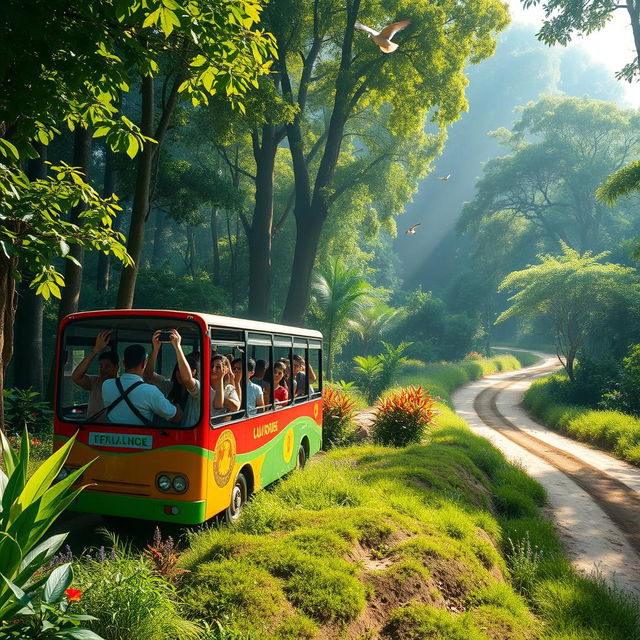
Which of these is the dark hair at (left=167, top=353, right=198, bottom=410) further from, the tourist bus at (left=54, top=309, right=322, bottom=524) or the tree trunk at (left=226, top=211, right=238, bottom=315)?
the tree trunk at (left=226, top=211, right=238, bottom=315)

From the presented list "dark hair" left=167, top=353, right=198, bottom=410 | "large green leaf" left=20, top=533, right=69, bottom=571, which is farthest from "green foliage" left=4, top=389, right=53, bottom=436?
"large green leaf" left=20, top=533, right=69, bottom=571

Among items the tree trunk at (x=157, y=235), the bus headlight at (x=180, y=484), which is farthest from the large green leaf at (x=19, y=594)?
the tree trunk at (x=157, y=235)

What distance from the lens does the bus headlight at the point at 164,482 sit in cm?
586

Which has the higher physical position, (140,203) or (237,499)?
(140,203)

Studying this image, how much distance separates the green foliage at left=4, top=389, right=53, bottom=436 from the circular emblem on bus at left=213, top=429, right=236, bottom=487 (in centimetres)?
630

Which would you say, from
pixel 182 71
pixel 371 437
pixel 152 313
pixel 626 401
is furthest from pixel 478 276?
pixel 152 313

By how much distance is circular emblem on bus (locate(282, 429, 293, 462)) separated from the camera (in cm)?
885

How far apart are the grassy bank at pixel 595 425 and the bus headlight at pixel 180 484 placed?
1301 cm

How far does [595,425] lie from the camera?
18.3 meters

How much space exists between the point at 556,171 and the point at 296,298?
1760 inches

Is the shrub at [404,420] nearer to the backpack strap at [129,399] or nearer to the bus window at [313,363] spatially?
the bus window at [313,363]

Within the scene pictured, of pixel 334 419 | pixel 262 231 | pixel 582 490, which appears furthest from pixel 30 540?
pixel 262 231

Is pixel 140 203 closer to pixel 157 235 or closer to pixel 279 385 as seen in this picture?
pixel 279 385

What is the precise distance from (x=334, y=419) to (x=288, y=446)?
16.2 feet
